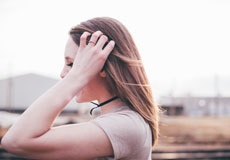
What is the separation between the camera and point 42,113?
1367 mm

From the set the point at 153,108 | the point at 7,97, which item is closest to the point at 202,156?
the point at 153,108

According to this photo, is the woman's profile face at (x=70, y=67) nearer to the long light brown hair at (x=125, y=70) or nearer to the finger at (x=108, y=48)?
the long light brown hair at (x=125, y=70)

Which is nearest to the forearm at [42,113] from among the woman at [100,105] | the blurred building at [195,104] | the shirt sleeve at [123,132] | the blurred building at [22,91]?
the woman at [100,105]

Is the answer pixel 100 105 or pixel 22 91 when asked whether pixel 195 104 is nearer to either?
pixel 22 91

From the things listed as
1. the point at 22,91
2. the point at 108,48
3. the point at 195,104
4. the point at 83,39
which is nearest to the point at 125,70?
the point at 108,48

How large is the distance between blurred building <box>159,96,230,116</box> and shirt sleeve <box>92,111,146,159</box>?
5076cm

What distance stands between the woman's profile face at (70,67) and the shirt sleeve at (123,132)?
23cm

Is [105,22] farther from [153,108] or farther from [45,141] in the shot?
[45,141]

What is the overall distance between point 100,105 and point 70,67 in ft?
0.78

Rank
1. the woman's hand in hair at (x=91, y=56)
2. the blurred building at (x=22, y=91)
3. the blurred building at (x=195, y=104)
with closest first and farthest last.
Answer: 1. the woman's hand in hair at (x=91, y=56)
2. the blurred building at (x=22, y=91)
3. the blurred building at (x=195, y=104)

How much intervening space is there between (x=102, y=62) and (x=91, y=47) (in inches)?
3.4

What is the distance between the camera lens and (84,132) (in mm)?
1418

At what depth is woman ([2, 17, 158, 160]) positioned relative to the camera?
1361mm

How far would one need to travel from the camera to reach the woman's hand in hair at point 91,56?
150 centimetres
